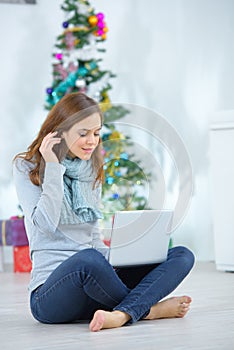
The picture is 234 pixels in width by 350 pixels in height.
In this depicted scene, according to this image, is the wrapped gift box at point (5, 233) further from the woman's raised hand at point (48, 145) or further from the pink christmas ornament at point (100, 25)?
the woman's raised hand at point (48, 145)

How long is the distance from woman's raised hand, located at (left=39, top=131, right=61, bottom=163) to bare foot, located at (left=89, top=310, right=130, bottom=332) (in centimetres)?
49

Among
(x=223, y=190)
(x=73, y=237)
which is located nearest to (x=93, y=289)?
(x=73, y=237)

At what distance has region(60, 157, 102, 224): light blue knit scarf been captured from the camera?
242 cm

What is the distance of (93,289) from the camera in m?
2.32

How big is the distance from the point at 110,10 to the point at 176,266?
10.4ft

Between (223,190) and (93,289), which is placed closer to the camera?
(93,289)

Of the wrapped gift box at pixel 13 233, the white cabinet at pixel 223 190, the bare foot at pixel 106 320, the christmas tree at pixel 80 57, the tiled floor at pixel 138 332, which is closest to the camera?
the tiled floor at pixel 138 332

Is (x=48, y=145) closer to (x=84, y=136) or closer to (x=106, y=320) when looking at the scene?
(x=84, y=136)

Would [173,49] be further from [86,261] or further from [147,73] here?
[86,261]

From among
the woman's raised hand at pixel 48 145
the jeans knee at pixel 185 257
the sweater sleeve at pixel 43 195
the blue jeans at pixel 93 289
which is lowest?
the blue jeans at pixel 93 289

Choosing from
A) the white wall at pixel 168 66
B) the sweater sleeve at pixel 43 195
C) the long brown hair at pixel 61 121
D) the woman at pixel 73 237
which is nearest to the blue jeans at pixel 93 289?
the woman at pixel 73 237

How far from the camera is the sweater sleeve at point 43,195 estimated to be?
7.65ft

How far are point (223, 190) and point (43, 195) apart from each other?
6.74 ft

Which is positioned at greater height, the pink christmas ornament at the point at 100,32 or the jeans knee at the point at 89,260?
the pink christmas ornament at the point at 100,32
